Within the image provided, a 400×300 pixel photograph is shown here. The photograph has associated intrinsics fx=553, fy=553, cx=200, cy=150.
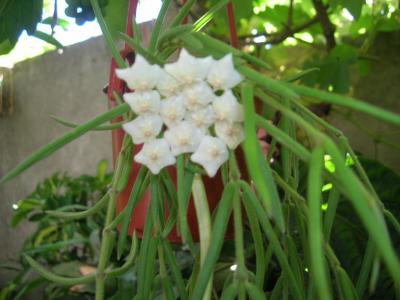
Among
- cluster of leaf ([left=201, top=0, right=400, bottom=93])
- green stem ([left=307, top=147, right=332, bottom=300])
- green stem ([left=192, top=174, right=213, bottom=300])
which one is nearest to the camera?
green stem ([left=307, top=147, right=332, bottom=300])

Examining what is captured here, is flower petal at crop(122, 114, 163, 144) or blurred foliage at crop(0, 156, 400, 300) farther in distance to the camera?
blurred foliage at crop(0, 156, 400, 300)

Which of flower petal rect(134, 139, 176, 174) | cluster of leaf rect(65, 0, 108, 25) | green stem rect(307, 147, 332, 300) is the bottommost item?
green stem rect(307, 147, 332, 300)

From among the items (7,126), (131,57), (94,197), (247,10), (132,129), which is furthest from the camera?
(7,126)

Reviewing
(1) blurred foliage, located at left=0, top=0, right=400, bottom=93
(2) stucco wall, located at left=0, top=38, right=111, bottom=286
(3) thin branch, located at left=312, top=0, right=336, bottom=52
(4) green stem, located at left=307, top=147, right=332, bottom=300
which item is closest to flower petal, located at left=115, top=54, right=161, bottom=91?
(4) green stem, located at left=307, top=147, right=332, bottom=300

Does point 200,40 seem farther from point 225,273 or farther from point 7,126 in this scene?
point 7,126

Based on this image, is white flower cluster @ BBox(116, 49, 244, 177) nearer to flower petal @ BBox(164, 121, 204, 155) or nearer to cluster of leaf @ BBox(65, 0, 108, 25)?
flower petal @ BBox(164, 121, 204, 155)

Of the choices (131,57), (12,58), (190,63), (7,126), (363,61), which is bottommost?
(190,63)

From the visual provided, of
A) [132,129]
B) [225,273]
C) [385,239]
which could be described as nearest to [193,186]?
[132,129]
